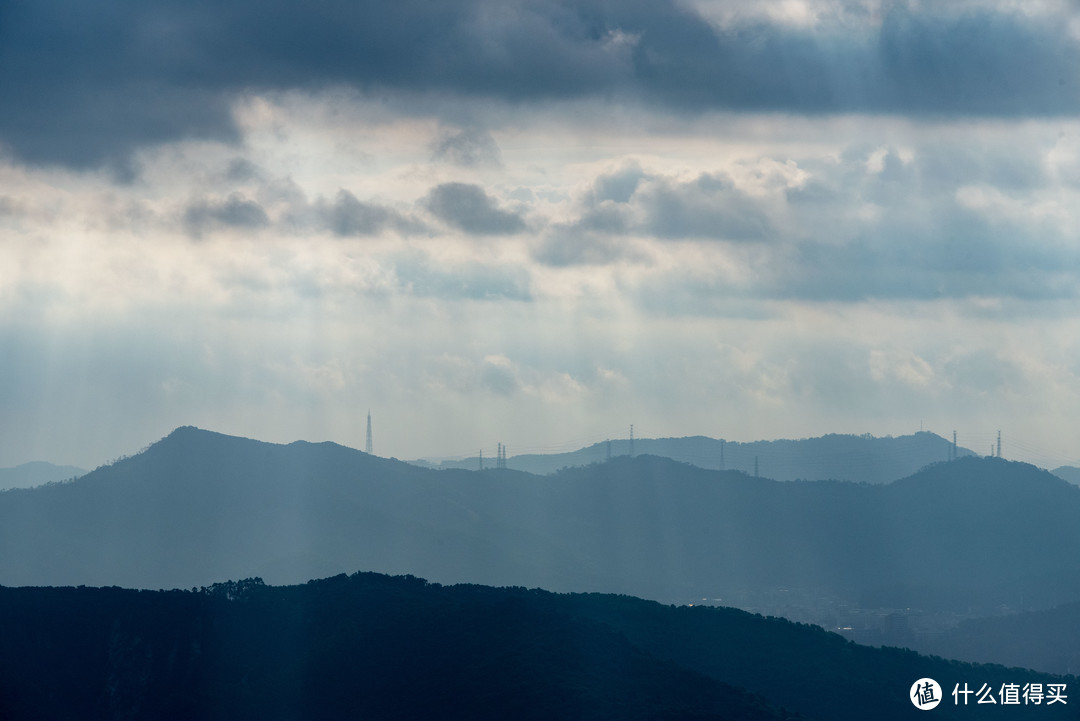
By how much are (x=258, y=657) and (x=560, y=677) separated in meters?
33.6

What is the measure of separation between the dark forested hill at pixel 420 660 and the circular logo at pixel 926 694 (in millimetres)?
1333

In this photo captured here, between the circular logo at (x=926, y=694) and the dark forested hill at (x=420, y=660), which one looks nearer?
the dark forested hill at (x=420, y=660)

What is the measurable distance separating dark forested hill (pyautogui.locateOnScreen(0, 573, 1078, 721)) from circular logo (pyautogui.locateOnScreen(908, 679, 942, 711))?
1.33 m

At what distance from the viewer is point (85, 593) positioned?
532ft

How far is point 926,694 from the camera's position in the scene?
153375 millimetres

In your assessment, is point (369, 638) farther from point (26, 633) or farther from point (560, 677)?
point (26, 633)

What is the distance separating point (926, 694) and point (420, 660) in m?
53.6

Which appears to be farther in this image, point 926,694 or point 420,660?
point 926,694

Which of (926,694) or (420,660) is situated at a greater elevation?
(420,660)

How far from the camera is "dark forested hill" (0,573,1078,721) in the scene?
130 m

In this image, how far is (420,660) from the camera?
456 ft

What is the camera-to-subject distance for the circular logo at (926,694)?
5906 inches

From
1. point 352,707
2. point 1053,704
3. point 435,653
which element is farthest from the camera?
point 1053,704

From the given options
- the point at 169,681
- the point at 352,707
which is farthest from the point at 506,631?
the point at 169,681
